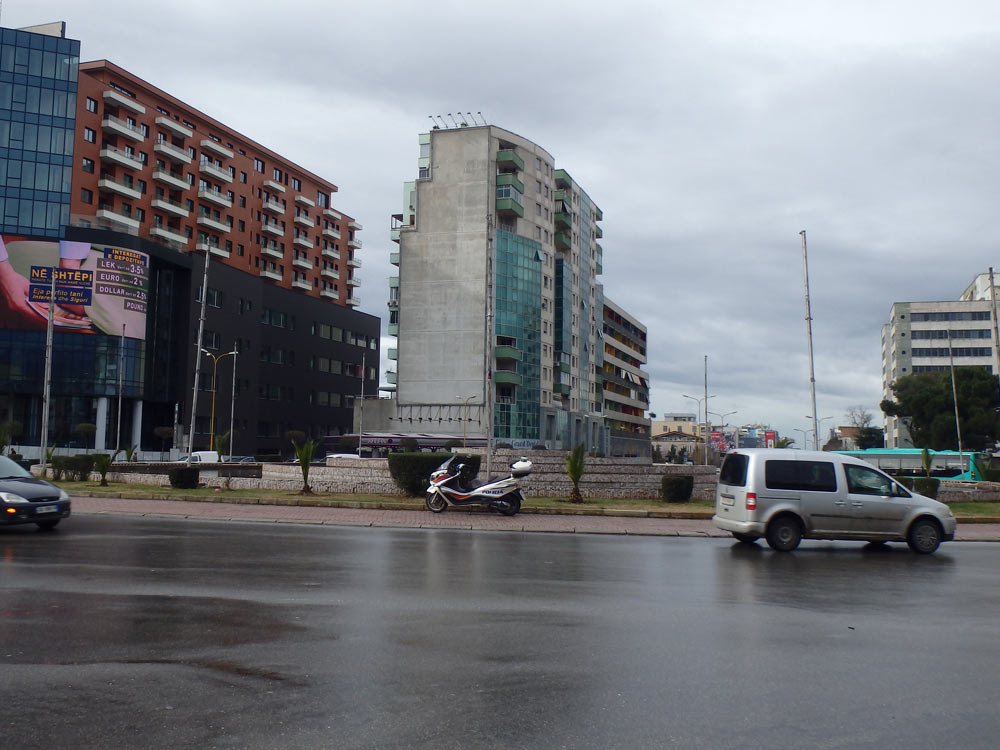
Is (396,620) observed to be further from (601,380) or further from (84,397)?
(601,380)

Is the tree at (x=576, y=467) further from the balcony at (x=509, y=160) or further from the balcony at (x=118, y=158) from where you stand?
the balcony at (x=118, y=158)

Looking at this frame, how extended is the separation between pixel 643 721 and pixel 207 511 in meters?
17.9

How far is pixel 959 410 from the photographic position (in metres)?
81.6

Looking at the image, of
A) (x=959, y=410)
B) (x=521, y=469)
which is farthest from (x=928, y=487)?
(x=959, y=410)

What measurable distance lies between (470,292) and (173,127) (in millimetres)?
31174

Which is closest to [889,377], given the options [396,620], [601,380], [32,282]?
[601,380]

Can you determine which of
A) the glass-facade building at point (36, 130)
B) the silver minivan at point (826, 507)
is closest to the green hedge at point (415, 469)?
the silver minivan at point (826, 507)

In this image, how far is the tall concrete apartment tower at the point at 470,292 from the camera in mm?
84875

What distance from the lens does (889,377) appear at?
144 m

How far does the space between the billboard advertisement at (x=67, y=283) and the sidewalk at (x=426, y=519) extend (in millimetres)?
50134

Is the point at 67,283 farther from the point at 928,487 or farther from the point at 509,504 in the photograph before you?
the point at 928,487

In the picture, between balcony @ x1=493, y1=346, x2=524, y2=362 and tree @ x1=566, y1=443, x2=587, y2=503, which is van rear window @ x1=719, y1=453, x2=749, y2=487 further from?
balcony @ x1=493, y1=346, x2=524, y2=362

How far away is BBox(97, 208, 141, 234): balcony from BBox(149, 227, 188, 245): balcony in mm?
2273

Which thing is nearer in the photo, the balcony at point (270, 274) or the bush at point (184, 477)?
the bush at point (184, 477)
